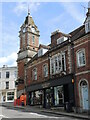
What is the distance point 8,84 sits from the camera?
4884 centimetres

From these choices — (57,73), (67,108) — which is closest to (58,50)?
(57,73)

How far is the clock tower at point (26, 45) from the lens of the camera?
30.7m

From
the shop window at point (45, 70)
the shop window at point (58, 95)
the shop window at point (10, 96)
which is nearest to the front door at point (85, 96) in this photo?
the shop window at point (58, 95)

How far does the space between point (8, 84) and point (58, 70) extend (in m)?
30.1

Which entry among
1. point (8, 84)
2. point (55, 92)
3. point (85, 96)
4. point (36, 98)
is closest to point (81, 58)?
point (85, 96)

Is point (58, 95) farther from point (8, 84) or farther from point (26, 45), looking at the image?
point (8, 84)

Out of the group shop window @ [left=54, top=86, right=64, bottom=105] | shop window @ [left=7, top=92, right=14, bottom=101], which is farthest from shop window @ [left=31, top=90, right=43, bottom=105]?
shop window @ [left=7, top=92, right=14, bottom=101]

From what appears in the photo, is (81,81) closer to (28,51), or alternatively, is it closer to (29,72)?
(29,72)

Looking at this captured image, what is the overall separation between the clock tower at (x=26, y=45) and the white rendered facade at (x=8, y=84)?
56.5ft

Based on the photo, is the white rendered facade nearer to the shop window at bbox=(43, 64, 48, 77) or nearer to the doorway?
the shop window at bbox=(43, 64, 48, 77)

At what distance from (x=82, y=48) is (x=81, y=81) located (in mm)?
3187

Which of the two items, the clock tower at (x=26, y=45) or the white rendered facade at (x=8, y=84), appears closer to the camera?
the clock tower at (x=26, y=45)

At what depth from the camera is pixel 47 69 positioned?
23.8 meters

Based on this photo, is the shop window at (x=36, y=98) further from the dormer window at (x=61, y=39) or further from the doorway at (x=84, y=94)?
the doorway at (x=84, y=94)
